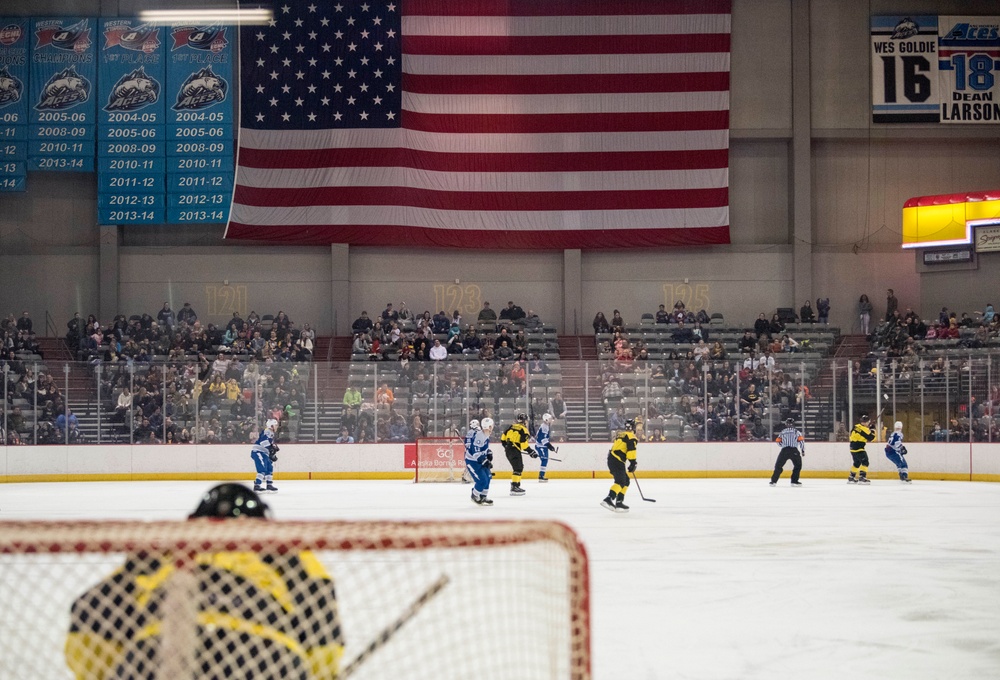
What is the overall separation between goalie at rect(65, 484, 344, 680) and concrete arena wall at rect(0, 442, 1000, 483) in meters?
19.4

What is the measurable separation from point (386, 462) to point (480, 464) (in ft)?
21.3

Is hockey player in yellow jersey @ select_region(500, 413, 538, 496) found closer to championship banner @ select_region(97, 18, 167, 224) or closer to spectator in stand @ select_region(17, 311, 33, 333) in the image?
championship banner @ select_region(97, 18, 167, 224)

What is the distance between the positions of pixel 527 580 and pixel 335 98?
2572 cm

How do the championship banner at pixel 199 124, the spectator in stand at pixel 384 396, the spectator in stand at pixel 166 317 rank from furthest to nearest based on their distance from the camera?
the championship banner at pixel 199 124 → the spectator in stand at pixel 166 317 → the spectator in stand at pixel 384 396

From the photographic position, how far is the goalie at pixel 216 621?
2.53 metres

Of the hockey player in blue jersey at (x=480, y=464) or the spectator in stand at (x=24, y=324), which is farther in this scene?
the spectator in stand at (x=24, y=324)

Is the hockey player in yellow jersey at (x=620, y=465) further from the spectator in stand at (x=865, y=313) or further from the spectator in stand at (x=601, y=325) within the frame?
the spectator in stand at (x=865, y=313)

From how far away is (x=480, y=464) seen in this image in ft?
52.6

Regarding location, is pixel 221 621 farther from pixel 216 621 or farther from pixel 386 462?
pixel 386 462

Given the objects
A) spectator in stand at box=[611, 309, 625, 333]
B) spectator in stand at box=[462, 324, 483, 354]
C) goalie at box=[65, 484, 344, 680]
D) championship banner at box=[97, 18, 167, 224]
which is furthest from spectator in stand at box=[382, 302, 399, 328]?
goalie at box=[65, 484, 344, 680]

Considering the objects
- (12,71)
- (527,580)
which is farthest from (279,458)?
(527,580)

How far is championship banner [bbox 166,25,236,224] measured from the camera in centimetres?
2819

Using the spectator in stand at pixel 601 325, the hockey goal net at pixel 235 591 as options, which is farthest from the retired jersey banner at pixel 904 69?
the hockey goal net at pixel 235 591

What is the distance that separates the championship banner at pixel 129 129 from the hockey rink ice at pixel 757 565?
10226 mm
